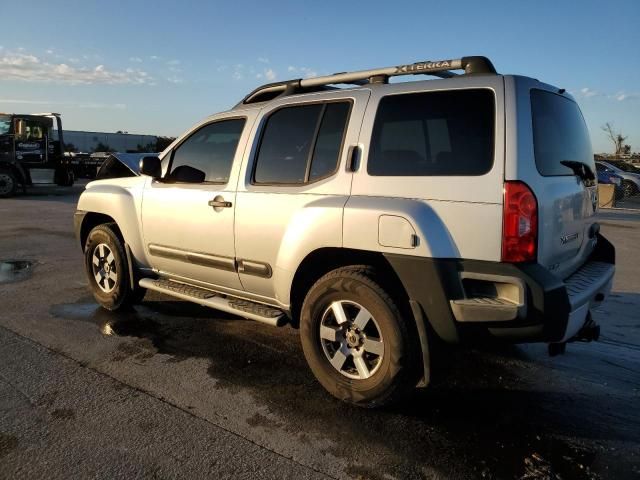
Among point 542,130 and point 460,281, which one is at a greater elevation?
point 542,130

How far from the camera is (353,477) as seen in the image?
2.65m

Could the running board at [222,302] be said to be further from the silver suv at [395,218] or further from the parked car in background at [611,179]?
the parked car in background at [611,179]

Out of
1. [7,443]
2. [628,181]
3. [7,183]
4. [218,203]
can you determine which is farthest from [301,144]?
[628,181]

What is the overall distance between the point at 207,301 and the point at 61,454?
170cm

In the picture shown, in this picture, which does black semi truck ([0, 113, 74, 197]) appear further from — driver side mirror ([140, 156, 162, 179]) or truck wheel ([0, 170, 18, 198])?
driver side mirror ([140, 156, 162, 179])

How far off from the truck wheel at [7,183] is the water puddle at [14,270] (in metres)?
12.0

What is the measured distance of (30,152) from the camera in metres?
18.7

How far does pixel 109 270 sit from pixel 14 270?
2.69m

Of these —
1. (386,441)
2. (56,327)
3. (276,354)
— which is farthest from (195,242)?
(386,441)

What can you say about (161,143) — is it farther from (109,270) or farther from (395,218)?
(395,218)

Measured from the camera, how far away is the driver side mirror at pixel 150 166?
4551 millimetres

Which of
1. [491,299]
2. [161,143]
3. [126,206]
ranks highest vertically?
[161,143]

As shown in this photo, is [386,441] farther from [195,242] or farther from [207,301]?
[195,242]

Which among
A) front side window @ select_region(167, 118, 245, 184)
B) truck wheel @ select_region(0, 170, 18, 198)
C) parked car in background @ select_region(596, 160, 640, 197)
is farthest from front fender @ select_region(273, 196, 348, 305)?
parked car in background @ select_region(596, 160, 640, 197)
